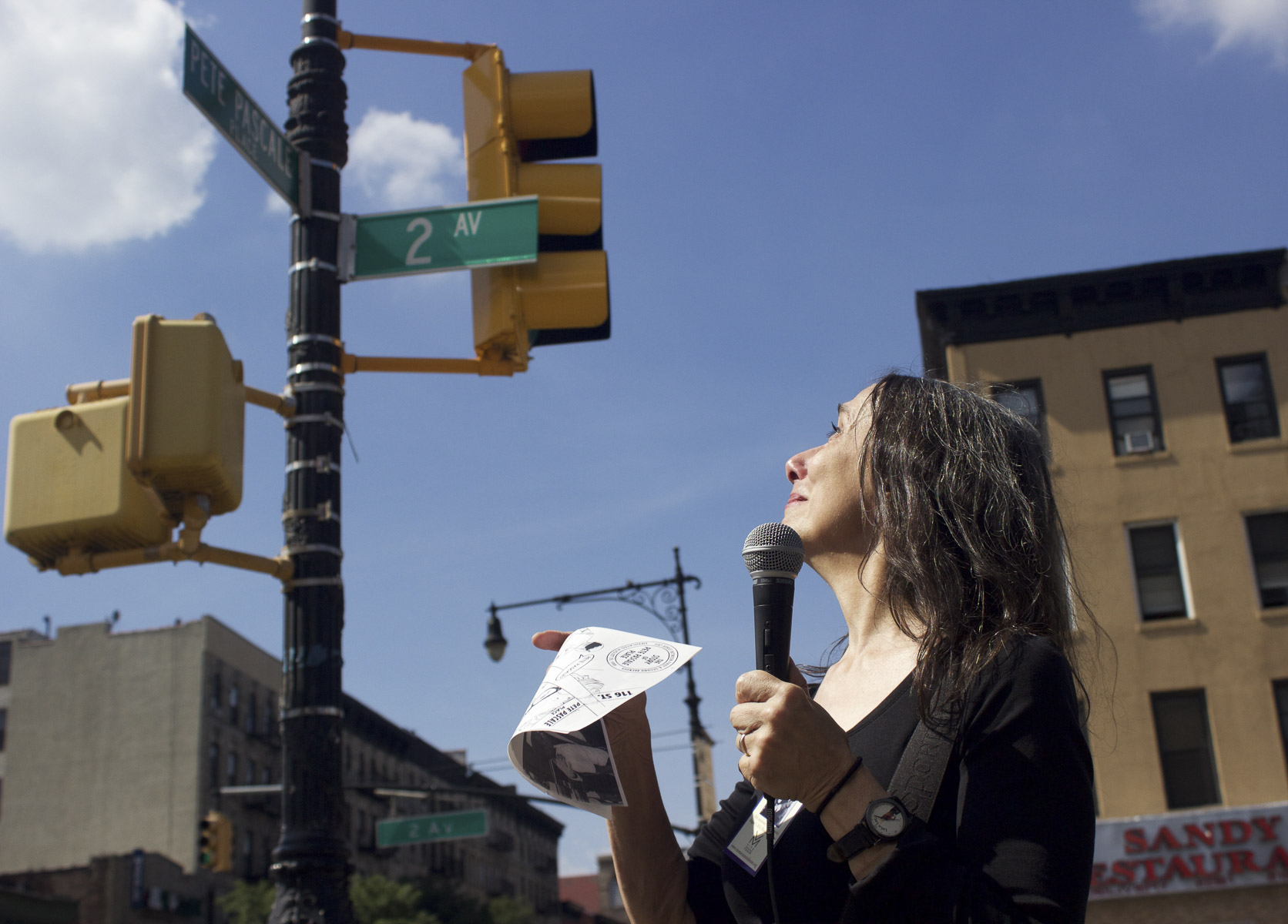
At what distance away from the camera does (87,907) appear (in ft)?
152

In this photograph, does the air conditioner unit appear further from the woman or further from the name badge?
the name badge

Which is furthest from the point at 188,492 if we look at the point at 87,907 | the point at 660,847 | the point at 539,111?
the point at 87,907

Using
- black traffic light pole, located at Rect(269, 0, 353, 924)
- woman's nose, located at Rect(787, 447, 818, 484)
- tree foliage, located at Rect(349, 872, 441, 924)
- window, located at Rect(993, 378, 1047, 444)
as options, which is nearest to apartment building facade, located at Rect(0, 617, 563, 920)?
tree foliage, located at Rect(349, 872, 441, 924)

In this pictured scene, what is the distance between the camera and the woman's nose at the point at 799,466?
116 inches

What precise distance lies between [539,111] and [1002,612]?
4.64 metres

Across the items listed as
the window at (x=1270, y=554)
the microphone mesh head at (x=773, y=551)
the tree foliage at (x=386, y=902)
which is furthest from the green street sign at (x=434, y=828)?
the tree foliage at (x=386, y=902)

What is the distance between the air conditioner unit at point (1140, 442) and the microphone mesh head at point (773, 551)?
2423 cm

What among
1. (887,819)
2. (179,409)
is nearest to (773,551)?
(887,819)

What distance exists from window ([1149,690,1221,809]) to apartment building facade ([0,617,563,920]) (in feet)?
108

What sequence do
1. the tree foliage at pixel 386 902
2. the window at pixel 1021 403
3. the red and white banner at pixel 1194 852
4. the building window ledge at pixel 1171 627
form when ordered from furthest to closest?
1. the tree foliage at pixel 386 902
2. the building window ledge at pixel 1171 627
3. the red and white banner at pixel 1194 852
4. the window at pixel 1021 403

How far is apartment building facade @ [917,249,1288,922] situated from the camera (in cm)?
2231

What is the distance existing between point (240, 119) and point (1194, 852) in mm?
22015

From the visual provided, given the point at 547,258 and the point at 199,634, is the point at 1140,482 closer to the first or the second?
the point at 547,258

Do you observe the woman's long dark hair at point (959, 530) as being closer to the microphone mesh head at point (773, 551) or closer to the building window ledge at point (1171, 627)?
the microphone mesh head at point (773, 551)
